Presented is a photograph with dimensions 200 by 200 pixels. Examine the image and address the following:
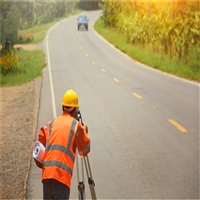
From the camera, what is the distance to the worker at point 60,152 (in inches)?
186

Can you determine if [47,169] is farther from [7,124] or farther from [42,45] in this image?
[42,45]

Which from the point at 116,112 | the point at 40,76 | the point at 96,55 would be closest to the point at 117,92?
the point at 116,112

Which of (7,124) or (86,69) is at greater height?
(7,124)

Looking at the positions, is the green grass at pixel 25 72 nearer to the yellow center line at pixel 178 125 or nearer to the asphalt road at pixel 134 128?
the asphalt road at pixel 134 128

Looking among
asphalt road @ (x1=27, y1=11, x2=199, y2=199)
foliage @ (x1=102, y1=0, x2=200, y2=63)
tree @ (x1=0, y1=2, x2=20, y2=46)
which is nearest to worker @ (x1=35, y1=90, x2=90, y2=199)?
asphalt road @ (x1=27, y1=11, x2=199, y2=199)

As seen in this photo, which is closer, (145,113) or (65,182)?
(65,182)

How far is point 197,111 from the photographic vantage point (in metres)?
14.7

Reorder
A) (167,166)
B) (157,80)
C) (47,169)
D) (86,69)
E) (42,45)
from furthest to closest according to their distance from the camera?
(42,45) → (86,69) → (157,80) → (167,166) → (47,169)

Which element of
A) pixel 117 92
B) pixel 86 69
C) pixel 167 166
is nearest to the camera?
pixel 167 166

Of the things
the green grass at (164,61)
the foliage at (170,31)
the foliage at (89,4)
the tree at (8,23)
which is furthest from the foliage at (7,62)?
the foliage at (89,4)

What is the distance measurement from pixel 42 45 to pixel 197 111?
35.2 m

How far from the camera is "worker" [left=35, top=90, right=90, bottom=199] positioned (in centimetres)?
473

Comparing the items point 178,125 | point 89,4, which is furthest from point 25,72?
point 89,4

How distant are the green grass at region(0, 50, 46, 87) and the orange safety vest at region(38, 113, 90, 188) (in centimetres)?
1976
